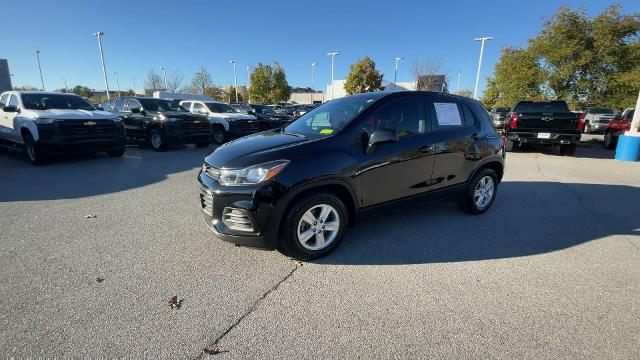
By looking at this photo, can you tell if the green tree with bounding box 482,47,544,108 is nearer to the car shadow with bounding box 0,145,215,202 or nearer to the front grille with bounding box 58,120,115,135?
the car shadow with bounding box 0,145,215,202

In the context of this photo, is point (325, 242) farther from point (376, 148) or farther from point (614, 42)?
point (614, 42)

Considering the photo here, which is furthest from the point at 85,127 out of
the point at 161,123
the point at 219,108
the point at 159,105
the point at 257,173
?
the point at 257,173

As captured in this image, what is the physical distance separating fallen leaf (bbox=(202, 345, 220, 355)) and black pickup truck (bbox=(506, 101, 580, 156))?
1202 cm

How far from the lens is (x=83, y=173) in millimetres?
7336

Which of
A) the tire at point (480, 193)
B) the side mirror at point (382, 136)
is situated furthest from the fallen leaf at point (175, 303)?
the tire at point (480, 193)

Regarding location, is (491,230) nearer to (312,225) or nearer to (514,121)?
(312,225)

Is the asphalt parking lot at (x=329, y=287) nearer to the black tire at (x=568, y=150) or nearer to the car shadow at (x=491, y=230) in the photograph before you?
the car shadow at (x=491, y=230)

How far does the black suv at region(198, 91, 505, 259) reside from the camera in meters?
3.10

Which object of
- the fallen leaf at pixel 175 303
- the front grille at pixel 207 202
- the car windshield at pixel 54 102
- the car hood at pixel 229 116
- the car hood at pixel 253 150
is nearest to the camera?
the fallen leaf at pixel 175 303

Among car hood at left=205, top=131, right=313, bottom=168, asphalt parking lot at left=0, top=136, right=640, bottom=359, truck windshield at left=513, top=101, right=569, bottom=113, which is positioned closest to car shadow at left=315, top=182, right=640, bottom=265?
asphalt parking lot at left=0, top=136, right=640, bottom=359

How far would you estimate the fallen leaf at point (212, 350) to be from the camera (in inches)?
86.6

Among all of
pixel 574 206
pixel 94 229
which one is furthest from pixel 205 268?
pixel 574 206

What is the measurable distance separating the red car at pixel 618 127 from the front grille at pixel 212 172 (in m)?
15.8

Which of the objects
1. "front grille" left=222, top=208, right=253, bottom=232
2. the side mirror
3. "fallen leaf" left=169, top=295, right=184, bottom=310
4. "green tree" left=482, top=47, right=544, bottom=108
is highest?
"green tree" left=482, top=47, right=544, bottom=108
